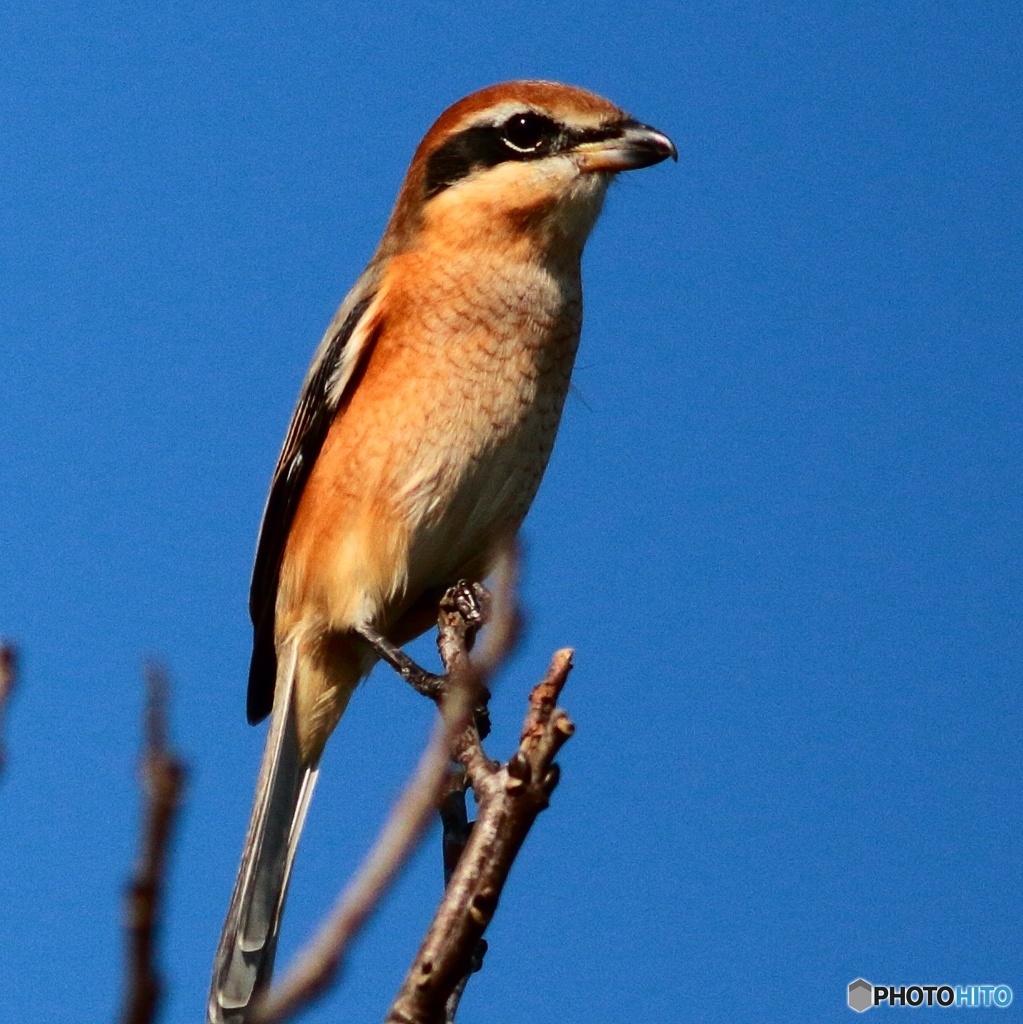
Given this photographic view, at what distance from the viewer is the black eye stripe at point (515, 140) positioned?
4.43m

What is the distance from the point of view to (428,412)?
4121 millimetres

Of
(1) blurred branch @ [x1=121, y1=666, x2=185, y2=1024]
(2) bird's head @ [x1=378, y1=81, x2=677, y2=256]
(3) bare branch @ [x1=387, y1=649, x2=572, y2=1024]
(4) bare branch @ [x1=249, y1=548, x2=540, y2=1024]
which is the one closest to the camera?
(1) blurred branch @ [x1=121, y1=666, x2=185, y2=1024]

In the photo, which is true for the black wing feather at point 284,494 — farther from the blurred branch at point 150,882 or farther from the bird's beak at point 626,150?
the blurred branch at point 150,882

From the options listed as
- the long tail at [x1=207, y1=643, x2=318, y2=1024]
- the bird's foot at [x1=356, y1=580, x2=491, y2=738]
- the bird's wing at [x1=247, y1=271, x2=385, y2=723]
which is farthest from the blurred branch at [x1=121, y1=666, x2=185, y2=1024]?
the bird's wing at [x1=247, y1=271, x2=385, y2=723]

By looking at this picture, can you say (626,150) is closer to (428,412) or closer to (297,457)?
(428,412)

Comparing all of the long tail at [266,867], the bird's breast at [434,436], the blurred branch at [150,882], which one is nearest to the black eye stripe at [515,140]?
the bird's breast at [434,436]

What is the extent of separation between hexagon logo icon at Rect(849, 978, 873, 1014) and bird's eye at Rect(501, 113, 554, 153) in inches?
105

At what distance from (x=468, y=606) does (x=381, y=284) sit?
1232 millimetres

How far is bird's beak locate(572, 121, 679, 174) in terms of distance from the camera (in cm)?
439

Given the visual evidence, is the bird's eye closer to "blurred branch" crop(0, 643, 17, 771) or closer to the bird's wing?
the bird's wing


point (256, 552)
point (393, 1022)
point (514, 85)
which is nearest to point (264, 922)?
point (256, 552)

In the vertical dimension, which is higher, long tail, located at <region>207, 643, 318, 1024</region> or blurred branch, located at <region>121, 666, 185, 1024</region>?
long tail, located at <region>207, 643, 318, 1024</region>

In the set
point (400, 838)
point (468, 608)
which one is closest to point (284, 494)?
point (468, 608)

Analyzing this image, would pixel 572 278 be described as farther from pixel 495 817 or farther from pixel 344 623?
pixel 495 817
